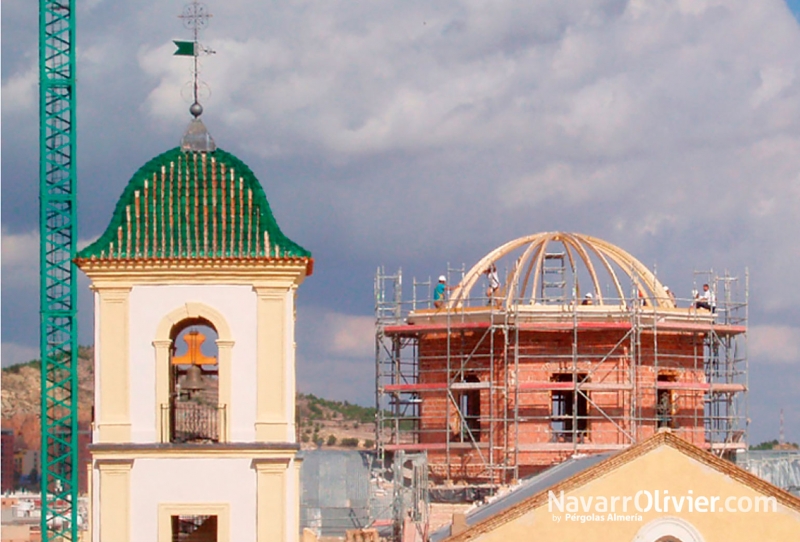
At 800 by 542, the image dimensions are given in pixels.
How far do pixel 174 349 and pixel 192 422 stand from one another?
331 cm

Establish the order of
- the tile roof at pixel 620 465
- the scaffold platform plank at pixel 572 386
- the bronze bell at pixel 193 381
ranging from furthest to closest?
the scaffold platform plank at pixel 572 386, the tile roof at pixel 620 465, the bronze bell at pixel 193 381

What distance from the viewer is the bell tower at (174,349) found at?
27625mm

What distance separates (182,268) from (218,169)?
179 centimetres

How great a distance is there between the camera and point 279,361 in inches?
1102

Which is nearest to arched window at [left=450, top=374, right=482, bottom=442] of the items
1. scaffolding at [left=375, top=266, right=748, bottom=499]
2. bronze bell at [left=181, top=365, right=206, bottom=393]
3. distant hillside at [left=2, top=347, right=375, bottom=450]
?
scaffolding at [left=375, top=266, right=748, bottom=499]

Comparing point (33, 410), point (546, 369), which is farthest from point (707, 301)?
point (33, 410)

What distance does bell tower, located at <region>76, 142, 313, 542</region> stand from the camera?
27625mm

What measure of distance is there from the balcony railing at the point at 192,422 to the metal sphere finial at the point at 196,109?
15.7 feet

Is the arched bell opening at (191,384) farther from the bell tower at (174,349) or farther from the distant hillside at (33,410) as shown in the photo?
the distant hillside at (33,410)

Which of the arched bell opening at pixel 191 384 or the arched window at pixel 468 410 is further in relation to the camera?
the arched window at pixel 468 410

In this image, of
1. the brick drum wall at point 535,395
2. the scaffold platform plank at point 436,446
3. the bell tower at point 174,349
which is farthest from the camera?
the scaffold platform plank at point 436,446

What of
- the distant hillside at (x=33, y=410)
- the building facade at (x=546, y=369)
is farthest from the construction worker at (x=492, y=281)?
the distant hillside at (x=33, y=410)

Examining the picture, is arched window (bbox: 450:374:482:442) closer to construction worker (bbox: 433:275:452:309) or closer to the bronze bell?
construction worker (bbox: 433:275:452:309)

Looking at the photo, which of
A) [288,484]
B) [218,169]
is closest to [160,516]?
[288,484]
